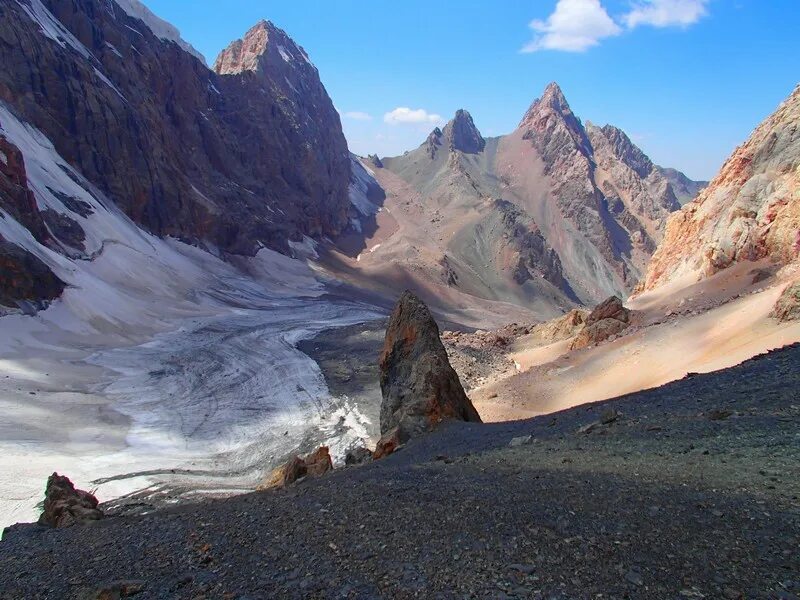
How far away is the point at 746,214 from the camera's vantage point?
34188mm

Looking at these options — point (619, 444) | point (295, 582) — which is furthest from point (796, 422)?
point (295, 582)

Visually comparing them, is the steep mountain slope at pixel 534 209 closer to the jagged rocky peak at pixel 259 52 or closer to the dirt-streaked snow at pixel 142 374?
the jagged rocky peak at pixel 259 52

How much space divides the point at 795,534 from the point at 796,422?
473 centimetres

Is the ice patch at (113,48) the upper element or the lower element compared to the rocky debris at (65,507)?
upper

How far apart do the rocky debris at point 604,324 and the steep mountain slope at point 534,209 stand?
6999 centimetres

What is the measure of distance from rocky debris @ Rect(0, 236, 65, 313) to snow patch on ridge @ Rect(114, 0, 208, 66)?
69.8 metres

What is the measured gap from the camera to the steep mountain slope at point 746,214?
1215 inches

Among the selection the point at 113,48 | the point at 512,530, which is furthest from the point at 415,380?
the point at 113,48

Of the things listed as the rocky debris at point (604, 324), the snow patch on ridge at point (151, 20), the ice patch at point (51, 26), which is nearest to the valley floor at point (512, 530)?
the rocky debris at point (604, 324)

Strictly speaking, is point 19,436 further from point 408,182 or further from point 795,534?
point 408,182

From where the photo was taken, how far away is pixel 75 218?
203 feet

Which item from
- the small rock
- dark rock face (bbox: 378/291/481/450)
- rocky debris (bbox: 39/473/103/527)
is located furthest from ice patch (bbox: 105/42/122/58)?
the small rock

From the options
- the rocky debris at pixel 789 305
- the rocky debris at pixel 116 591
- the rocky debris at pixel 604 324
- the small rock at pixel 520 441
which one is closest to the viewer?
the rocky debris at pixel 116 591

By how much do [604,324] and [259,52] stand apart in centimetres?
13169
